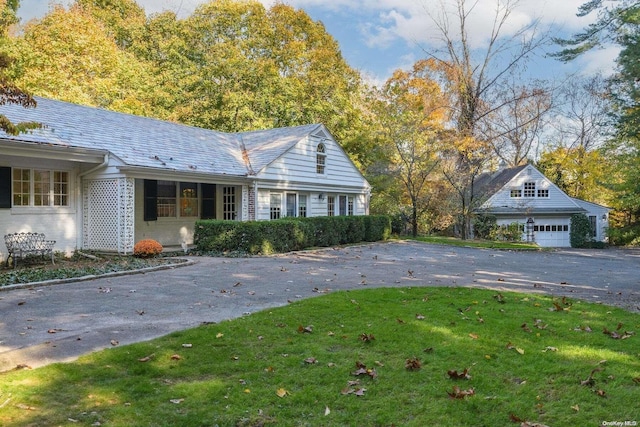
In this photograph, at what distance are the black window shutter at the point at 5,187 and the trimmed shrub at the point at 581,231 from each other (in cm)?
3321

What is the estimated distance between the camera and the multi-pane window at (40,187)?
12.4m

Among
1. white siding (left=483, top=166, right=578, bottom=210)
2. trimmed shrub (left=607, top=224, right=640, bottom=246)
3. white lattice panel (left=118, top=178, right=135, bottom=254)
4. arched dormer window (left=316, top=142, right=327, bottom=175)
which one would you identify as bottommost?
trimmed shrub (left=607, top=224, right=640, bottom=246)

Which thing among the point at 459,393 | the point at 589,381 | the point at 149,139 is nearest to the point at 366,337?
the point at 459,393

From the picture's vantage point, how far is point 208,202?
18.3 meters

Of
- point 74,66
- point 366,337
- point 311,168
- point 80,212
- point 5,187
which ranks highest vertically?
point 74,66

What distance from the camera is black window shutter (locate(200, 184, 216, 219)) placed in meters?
18.1

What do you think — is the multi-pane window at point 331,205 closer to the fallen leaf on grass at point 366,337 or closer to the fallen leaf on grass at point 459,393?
the fallen leaf on grass at point 366,337

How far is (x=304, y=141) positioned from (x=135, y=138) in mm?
7571

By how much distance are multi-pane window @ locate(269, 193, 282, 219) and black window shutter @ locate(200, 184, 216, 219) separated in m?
2.31

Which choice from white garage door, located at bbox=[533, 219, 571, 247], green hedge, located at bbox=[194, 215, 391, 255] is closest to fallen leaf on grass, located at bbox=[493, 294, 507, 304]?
green hedge, located at bbox=[194, 215, 391, 255]

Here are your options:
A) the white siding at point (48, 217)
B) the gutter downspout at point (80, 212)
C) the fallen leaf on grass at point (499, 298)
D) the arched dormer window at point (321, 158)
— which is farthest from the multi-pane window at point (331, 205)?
the fallen leaf on grass at point (499, 298)

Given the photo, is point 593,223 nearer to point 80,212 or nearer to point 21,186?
point 80,212

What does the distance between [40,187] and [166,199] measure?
14.7 ft

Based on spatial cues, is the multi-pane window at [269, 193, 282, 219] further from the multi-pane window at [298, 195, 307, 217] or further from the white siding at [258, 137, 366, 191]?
the multi-pane window at [298, 195, 307, 217]
